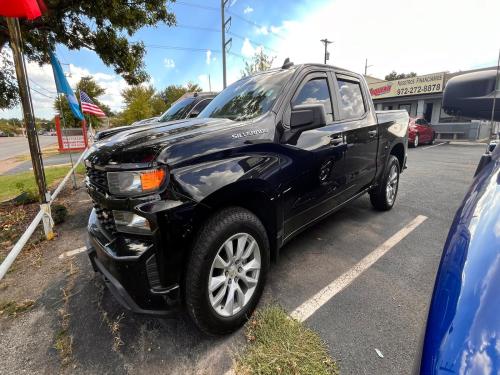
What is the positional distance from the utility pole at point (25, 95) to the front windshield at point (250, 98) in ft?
9.10

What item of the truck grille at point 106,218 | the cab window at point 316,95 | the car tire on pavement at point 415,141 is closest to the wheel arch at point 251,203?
the truck grille at point 106,218

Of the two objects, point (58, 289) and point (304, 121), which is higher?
point (304, 121)

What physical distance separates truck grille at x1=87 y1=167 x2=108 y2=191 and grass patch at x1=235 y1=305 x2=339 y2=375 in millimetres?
1501

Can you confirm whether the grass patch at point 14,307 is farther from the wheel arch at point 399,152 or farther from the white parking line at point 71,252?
the wheel arch at point 399,152

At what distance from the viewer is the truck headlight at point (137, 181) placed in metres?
1.79

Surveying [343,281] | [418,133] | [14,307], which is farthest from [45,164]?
[418,133]

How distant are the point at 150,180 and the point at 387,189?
12.7 ft

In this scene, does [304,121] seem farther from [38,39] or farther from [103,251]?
[38,39]

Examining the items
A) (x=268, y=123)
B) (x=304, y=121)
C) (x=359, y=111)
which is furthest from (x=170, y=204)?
(x=359, y=111)

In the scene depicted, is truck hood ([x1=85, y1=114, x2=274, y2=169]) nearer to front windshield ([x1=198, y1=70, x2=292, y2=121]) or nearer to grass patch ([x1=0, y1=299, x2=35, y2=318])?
front windshield ([x1=198, y1=70, x2=292, y2=121])

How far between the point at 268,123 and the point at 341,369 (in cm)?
185

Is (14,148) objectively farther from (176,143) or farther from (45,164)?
(176,143)

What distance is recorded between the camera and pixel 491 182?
50.7 inches

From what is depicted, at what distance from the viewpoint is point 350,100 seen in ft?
12.0
